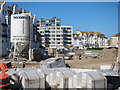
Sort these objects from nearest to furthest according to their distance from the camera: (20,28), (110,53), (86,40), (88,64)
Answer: (88,64)
(20,28)
(110,53)
(86,40)

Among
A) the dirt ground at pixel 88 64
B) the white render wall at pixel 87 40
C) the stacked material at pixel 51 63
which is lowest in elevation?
the dirt ground at pixel 88 64

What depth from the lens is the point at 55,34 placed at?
61.0 metres

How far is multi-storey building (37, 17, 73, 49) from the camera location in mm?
61031

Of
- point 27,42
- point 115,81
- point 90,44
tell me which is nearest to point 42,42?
point 90,44

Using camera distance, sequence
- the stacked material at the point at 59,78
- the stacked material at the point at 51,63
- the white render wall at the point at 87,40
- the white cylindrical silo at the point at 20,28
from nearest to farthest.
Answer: the stacked material at the point at 59,78 → the stacked material at the point at 51,63 → the white cylindrical silo at the point at 20,28 → the white render wall at the point at 87,40

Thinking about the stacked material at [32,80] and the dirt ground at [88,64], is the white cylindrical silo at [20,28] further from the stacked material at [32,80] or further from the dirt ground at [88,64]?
the stacked material at [32,80]

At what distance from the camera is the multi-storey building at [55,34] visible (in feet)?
200

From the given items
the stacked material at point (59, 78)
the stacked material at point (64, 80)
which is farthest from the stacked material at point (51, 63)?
the stacked material at point (64, 80)

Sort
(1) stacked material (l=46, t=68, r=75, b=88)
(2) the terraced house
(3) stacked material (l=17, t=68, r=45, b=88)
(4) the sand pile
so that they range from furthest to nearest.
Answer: (2) the terraced house, (4) the sand pile, (1) stacked material (l=46, t=68, r=75, b=88), (3) stacked material (l=17, t=68, r=45, b=88)

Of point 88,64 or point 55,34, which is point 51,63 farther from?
point 55,34

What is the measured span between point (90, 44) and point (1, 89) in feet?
221

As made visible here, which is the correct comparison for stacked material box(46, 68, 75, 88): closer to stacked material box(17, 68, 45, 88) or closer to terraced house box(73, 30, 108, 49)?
stacked material box(17, 68, 45, 88)

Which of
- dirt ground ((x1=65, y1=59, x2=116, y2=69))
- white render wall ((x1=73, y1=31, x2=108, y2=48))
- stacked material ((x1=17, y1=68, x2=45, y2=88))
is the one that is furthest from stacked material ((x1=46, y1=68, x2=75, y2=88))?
white render wall ((x1=73, y1=31, x2=108, y2=48))

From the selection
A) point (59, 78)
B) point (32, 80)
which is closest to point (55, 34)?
point (59, 78)
